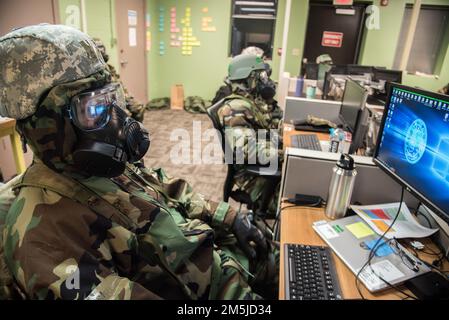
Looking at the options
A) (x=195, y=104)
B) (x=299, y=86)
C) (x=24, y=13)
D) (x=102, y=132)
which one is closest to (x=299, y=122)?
(x=299, y=86)

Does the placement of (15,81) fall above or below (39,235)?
above

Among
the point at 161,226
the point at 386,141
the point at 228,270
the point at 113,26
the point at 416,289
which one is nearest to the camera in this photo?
the point at 416,289

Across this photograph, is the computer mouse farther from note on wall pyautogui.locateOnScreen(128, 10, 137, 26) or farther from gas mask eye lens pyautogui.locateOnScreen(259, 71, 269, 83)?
note on wall pyautogui.locateOnScreen(128, 10, 137, 26)

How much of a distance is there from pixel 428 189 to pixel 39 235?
110 cm

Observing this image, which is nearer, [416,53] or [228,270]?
[228,270]

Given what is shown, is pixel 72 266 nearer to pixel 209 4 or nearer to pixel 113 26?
pixel 113 26

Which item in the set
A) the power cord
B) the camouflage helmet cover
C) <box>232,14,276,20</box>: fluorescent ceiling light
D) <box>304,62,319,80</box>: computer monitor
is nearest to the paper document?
the power cord

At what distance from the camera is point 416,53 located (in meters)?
5.61

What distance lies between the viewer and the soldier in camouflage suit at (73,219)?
714mm

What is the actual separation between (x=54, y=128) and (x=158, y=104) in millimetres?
5125

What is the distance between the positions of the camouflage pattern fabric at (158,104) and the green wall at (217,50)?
0.16 metres

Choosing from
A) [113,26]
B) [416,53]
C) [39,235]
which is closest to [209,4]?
[113,26]

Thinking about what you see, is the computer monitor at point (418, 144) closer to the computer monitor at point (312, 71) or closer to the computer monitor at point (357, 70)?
the computer monitor at point (357, 70)

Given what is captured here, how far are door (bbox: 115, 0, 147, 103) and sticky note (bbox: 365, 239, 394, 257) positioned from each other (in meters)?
4.48
